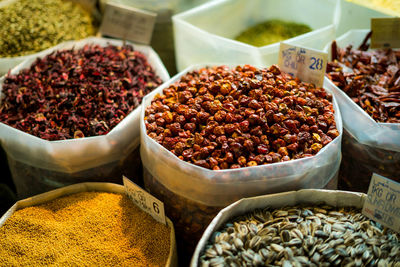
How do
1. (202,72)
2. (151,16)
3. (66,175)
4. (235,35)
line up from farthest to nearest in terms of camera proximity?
(235,35) < (151,16) < (202,72) < (66,175)

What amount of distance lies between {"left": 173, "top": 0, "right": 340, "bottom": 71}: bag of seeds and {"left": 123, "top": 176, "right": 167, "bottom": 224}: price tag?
888 millimetres

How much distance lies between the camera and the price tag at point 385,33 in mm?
1721

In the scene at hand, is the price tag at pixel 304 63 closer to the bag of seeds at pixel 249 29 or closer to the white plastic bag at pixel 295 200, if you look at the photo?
the bag of seeds at pixel 249 29

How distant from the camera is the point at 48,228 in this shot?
3.78ft

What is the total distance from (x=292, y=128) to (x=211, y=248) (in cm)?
50

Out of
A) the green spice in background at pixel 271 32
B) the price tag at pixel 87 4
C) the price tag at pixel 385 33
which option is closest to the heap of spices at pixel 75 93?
the price tag at pixel 87 4

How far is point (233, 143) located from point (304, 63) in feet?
1.81

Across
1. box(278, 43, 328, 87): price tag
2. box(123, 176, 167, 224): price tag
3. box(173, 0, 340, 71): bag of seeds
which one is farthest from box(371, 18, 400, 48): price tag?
box(123, 176, 167, 224): price tag

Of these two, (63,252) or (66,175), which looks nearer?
(63,252)

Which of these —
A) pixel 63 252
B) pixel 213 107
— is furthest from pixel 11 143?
pixel 213 107

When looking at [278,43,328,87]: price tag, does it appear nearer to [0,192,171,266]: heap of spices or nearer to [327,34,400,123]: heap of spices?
[327,34,400,123]: heap of spices

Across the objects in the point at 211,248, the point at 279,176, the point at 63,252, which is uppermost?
the point at 279,176

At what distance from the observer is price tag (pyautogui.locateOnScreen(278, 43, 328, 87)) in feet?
4.53

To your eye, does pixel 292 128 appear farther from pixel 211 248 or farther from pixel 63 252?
pixel 63 252
